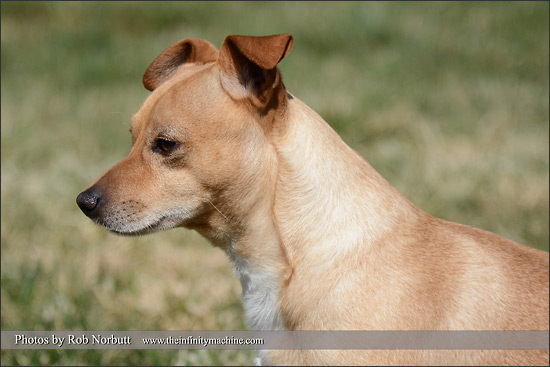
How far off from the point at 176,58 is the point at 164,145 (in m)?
0.83

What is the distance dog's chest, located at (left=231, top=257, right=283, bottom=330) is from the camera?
3.14 meters

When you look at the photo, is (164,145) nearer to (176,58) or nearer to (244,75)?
(244,75)

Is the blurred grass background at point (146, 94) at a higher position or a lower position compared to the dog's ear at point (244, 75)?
lower

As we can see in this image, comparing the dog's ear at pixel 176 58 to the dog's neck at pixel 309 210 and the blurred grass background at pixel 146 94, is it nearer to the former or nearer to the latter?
the dog's neck at pixel 309 210

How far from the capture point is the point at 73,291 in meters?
5.08

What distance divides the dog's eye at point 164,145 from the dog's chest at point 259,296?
0.70 m

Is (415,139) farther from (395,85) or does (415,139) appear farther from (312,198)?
(312,198)

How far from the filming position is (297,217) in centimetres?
303

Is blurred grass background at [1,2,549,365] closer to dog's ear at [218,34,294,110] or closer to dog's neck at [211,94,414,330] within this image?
dog's neck at [211,94,414,330]

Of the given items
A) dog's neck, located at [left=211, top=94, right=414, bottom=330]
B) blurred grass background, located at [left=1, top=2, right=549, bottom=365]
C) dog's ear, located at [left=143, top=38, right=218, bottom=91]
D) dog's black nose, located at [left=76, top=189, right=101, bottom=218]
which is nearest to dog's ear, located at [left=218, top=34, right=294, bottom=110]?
dog's neck, located at [left=211, top=94, right=414, bottom=330]

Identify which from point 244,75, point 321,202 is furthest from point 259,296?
point 244,75

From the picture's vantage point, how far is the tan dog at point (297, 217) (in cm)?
290

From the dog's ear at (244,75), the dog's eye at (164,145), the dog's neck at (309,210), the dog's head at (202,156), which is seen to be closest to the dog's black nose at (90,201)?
the dog's head at (202,156)

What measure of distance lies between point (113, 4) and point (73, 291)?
856 cm
